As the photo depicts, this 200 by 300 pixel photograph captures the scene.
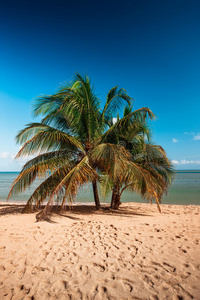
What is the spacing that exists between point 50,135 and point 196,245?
5.59 m

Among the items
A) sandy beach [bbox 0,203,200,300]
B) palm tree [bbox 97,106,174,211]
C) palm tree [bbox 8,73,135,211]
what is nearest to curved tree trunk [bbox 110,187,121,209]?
palm tree [bbox 97,106,174,211]

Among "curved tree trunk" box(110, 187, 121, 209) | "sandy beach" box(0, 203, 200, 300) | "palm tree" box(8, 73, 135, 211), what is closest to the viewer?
"sandy beach" box(0, 203, 200, 300)

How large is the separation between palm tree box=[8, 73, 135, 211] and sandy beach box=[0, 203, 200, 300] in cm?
178

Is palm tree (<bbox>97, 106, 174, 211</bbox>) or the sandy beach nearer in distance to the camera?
the sandy beach

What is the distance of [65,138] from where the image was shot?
22.8 ft

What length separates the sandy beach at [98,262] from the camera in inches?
94.2

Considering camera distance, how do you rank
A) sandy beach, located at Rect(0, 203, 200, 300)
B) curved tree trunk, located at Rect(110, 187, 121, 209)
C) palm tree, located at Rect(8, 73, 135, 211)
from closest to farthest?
sandy beach, located at Rect(0, 203, 200, 300), palm tree, located at Rect(8, 73, 135, 211), curved tree trunk, located at Rect(110, 187, 121, 209)

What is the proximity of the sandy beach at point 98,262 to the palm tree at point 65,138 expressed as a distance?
5.85 ft

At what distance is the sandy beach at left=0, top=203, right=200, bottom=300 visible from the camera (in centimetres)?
239

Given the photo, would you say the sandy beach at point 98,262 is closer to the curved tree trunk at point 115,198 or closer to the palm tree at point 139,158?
the palm tree at point 139,158

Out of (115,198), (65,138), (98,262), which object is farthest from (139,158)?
(98,262)

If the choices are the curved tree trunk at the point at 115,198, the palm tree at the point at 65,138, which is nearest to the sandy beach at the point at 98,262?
the palm tree at the point at 65,138

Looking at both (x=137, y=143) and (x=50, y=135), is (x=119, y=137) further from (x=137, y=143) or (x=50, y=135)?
(x=50, y=135)

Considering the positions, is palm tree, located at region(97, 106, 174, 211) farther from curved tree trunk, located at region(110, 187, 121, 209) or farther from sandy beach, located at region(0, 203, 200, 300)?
sandy beach, located at region(0, 203, 200, 300)
